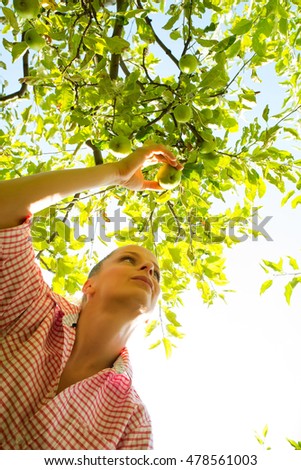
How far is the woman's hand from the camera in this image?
1549 millimetres

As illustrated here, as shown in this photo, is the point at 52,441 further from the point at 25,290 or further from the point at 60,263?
the point at 60,263

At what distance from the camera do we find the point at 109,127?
2250 millimetres

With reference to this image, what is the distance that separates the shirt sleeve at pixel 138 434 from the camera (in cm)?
139

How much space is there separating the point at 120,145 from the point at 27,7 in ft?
2.10

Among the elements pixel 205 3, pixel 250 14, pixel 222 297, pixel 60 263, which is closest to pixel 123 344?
pixel 60 263

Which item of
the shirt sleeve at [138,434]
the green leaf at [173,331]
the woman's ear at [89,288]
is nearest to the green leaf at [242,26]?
the woman's ear at [89,288]

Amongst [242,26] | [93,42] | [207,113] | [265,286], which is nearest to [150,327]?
[265,286]

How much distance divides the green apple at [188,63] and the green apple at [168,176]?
0.42 metres

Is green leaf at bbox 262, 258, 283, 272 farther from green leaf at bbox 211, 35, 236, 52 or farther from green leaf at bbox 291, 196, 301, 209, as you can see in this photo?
green leaf at bbox 211, 35, 236, 52

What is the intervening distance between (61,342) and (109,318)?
175 millimetres

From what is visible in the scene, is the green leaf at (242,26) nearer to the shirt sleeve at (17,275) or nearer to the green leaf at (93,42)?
the green leaf at (93,42)

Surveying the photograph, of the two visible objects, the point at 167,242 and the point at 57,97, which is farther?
the point at 167,242

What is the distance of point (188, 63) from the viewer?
1.88 metres

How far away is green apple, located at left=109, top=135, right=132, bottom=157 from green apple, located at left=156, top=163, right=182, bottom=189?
204mm
